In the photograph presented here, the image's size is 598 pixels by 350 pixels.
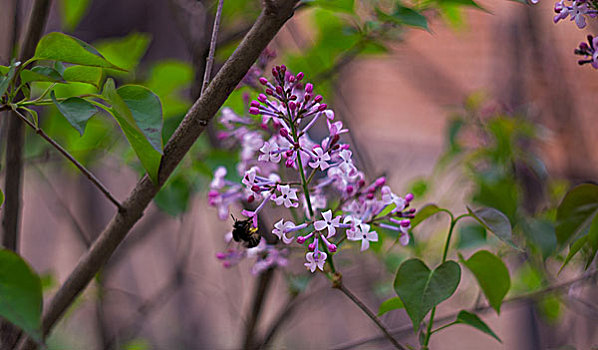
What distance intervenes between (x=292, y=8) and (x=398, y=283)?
8.7 inches

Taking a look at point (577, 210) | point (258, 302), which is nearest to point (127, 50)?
point (258, 302)

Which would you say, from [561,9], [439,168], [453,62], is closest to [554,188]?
[439,168]

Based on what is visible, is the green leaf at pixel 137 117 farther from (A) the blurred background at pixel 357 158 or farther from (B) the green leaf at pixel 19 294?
(A) the blurred background at pixel 357 158

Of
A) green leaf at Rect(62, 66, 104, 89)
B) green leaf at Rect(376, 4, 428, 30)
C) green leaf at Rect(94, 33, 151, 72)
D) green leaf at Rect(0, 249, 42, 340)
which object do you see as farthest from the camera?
green leaf at Rect(94, 33, 151, 72)

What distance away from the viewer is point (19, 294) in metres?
0.33

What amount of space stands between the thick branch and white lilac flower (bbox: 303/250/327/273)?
0.12m

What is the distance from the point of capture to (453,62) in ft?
7.47

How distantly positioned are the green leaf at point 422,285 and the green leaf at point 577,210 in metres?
0.11

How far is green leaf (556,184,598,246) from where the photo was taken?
51 centimetres

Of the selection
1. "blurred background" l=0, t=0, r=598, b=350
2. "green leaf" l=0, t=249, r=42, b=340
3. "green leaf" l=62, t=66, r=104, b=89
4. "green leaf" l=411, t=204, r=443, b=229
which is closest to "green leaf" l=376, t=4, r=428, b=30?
"blurred background" l=0, t=0, r=598, b=350

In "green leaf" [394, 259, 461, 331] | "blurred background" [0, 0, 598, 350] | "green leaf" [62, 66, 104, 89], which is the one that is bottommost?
"blurred background" [0, 0, 598, 350]

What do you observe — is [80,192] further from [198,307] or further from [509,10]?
[509,10]

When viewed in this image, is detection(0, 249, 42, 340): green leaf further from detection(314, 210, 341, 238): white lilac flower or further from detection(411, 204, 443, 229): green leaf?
detection(411, 204, 443, 229): green leaf

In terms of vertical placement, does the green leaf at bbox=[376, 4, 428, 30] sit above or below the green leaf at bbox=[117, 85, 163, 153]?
above
